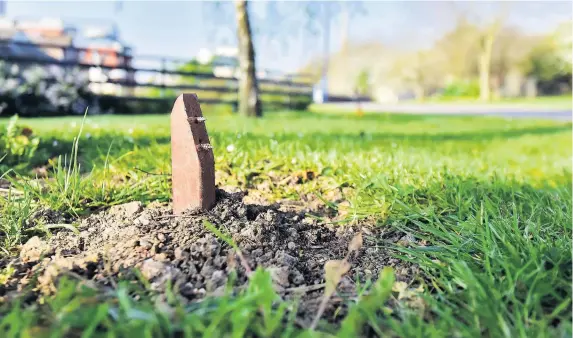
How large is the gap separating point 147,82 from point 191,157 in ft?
43.4

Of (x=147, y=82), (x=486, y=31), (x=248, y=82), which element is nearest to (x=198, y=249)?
(x=248, y=82)

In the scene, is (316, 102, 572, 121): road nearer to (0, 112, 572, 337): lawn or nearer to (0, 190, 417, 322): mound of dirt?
(0, 112, 572, 337): lawn

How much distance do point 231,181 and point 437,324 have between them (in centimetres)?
187

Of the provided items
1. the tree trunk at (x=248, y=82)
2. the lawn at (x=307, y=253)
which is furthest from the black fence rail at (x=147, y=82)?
the lawn at (x=307, y=253)

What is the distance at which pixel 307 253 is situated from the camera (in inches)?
83.0

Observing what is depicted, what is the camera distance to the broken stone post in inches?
84.7

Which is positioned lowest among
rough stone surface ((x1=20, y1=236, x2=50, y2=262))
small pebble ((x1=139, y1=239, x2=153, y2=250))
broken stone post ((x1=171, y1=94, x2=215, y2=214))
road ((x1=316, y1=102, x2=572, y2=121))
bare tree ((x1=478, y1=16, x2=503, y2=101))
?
road ((x1=316, y1=102, x2=572, y2=121))

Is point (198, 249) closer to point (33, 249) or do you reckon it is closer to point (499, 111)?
point (33, 249)

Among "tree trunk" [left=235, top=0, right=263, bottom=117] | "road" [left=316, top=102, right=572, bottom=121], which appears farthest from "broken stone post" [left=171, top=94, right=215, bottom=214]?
"road" [left=316, top=102, right=572, bottom=121]

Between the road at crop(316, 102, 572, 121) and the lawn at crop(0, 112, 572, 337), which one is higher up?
the lawn at crop(0, 112, 572, 337)

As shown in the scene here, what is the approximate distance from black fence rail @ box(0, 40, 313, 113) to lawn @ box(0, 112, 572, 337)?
994 cm

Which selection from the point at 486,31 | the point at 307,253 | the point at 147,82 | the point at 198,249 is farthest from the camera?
the point at 486,31

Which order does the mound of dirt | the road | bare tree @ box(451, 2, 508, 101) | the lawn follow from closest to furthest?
the lawn
the mound of dirt
the road
bare tree @ box(451, 2, 508, 101)

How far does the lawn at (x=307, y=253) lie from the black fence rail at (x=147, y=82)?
9.94 metres
